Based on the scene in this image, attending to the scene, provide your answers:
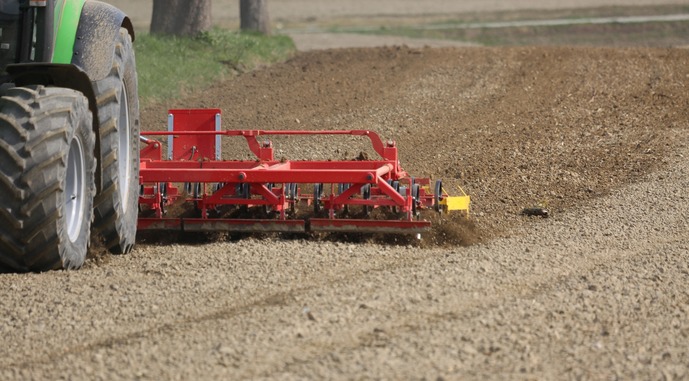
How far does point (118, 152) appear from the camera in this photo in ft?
25.0

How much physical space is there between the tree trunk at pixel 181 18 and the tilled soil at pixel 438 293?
7.81 meters

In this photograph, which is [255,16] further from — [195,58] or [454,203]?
[454,203]

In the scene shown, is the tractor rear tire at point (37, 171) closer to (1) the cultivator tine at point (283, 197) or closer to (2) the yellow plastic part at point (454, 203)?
(1) the cultivator tine at point (283, 197)

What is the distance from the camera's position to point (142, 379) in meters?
5.12

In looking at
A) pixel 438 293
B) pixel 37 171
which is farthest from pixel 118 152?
pixel 438 293

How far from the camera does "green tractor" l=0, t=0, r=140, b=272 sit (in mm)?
6391

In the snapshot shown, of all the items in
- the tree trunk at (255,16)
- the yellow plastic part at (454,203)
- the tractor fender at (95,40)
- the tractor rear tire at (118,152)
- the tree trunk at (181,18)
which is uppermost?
the tractor fender at (95,40)

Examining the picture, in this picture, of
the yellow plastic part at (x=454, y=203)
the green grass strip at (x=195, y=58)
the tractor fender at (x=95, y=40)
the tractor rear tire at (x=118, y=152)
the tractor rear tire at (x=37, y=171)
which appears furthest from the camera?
the green grass strip at (x=195, y=58)

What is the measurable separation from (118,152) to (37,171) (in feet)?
4.11

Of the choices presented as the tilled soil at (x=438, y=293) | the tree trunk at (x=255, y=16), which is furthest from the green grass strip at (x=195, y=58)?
the tilled soil at (x=438, y=293)

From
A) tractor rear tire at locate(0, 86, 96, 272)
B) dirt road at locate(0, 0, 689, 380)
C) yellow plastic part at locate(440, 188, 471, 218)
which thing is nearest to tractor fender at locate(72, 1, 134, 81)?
tractor rear tire at locate(0, 86, 96, 272)

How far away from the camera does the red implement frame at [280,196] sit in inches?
328

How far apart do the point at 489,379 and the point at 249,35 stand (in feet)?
59.5

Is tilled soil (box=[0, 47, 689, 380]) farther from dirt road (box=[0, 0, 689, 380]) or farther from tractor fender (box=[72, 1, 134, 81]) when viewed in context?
tractor fender (box=[72, 1, 134, 81])
